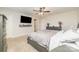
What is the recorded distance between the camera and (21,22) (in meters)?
1.61

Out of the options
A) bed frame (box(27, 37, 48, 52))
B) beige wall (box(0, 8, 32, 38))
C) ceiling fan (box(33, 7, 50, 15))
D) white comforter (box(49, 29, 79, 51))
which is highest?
ceiling fan (box(33, 7, 50, 15))

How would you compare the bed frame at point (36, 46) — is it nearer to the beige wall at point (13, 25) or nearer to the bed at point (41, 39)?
the bed at point (41, 39)

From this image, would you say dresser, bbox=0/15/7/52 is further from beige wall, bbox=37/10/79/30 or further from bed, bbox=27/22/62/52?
beige wall, bbox=37/10/79/30

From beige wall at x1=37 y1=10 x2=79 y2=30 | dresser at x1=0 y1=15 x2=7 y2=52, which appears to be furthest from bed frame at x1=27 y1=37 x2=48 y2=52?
dresser at x1=0 y1=15 x2=7 y2=52

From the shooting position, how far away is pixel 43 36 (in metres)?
1.58

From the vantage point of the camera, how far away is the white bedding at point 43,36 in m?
1.57

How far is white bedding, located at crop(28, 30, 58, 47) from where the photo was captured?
1567mm

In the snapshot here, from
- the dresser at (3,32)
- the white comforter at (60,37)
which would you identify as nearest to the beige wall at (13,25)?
the dresser at (3,32)

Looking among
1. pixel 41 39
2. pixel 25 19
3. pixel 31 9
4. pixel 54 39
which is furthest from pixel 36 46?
pixel 31 9

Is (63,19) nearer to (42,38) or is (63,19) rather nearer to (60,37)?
(60,37)
